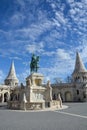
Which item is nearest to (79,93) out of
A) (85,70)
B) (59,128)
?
(85,70)

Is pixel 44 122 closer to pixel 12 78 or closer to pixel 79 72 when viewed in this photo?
pixel 79 72

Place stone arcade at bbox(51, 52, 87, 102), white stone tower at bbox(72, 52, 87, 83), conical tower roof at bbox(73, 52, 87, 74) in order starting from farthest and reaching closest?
conical tower roof at bbox(73, 52, 87, 74) < white stone tower at bbox(72, 52, 87, 83) < stone arcade at bbox(51, 52, 87, 102)

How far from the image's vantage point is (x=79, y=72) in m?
62.5

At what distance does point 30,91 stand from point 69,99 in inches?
1316

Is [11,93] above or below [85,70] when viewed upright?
below

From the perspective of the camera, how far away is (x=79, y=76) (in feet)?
206

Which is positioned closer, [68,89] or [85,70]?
[68,89]

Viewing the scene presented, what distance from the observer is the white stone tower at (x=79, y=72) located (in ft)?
205

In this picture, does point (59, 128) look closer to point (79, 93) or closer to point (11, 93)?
point (79, 93)

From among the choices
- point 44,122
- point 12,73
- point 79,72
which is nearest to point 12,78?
point 12,73

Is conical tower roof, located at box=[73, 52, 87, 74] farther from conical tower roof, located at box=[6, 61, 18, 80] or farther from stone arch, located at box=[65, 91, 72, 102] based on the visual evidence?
conical tower roof, located at box=[6, 61, 18, 80]

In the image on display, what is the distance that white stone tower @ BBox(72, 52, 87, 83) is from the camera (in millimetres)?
62562

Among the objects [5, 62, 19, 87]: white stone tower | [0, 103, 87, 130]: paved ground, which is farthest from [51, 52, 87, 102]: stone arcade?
[0, 103, 87, 130]: paved ground

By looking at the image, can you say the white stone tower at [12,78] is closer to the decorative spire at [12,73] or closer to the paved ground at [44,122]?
the decorative spire at [12,73]
